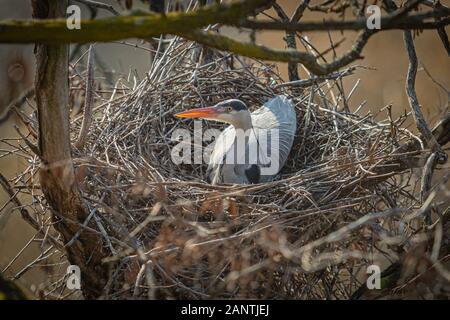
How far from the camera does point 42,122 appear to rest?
3.15m

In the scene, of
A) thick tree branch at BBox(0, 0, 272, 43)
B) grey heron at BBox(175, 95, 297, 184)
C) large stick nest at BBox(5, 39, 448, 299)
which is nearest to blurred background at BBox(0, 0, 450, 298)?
large stick nest at BBox(5, 39, 448, 299)

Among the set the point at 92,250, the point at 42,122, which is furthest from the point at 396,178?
the point at 42,122

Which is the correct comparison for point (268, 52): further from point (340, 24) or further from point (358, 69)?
point (358, 69)

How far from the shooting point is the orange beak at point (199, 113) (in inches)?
193

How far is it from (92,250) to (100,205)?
215mm

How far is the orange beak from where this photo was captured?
4.89m

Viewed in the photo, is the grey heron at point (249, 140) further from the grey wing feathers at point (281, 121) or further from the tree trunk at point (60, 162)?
the tree trunk at point (60, 162)

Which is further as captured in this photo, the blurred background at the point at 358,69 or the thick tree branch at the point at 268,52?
the blurred background at the point at 358,69

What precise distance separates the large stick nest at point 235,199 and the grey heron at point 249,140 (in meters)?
0.15

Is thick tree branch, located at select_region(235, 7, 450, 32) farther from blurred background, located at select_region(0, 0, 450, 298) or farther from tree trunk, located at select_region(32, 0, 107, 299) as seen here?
blurred background, located at select_region(0, 0, 450, 298)

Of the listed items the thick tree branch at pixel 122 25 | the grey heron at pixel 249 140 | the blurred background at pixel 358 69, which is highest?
the blurred background at pixel 358 69

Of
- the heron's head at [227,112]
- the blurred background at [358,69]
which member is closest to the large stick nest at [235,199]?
the heron's head at [227,112]

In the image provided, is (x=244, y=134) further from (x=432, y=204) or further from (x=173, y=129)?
(x=432, y=204)

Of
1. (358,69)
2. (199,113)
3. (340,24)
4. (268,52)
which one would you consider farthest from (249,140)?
(358,69)
